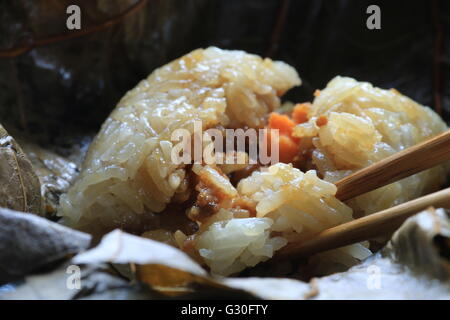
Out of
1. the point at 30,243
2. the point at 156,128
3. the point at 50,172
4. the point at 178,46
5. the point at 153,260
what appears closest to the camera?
the point at 153,260

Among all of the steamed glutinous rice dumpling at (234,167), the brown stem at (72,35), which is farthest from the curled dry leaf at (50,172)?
the brown stem at (72,35)

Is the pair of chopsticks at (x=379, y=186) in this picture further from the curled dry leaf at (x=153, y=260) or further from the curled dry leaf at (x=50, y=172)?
the curled dry leaf at (x=50, y=172)

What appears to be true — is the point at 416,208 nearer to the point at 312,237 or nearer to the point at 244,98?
the point at 312,237

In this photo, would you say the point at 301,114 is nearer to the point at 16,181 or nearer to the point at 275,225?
the point at 275,225

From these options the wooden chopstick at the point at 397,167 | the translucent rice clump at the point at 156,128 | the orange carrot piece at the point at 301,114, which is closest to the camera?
the wooden chopstick at the point at 397,167

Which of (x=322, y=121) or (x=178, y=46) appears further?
(x=178, y=46)

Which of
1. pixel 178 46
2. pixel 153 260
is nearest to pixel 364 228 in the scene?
pixel 153 260

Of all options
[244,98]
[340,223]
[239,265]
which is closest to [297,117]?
[244,98]
